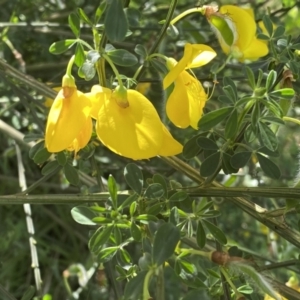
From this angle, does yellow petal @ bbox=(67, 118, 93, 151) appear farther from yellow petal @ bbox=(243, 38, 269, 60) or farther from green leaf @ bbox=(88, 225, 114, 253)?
A: yellow petal @ bbox=(243, 38, 269, 60)

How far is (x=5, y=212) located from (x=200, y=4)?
2.67 ft

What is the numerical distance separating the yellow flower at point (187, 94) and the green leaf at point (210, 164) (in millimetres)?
40

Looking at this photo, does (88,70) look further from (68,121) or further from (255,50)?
(255,50)

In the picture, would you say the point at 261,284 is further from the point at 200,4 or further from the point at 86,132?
the point at 200,4

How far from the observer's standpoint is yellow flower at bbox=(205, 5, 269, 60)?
2.16 ft

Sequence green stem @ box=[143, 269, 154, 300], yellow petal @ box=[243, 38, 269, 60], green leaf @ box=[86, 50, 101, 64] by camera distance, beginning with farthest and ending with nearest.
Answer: yellow petal @ box=[243, 38, 269, 60] < green leaf @ box=[86, 50, 101, 64] < green stem @ box=[143, 269, 154, 300]

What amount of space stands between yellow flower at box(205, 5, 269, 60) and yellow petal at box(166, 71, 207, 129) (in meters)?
0.07

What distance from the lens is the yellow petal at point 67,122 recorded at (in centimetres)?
59

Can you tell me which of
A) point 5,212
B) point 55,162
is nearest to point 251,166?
point 55,162

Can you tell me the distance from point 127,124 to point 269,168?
7.0 inches

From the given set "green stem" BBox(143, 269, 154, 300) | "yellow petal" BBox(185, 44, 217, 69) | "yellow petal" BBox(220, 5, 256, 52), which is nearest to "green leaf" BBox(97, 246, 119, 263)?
"green stem" BBox(143, 269, 154, 300)

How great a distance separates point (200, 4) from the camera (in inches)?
26.8

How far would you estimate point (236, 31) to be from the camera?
691 mm

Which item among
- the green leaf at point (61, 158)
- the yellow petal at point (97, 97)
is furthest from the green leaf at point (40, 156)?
the yellow petal at point (97, 97)
